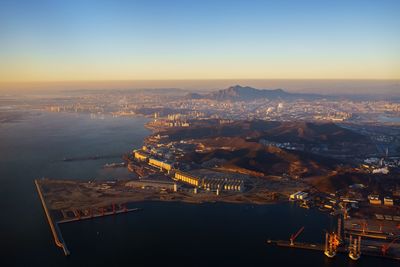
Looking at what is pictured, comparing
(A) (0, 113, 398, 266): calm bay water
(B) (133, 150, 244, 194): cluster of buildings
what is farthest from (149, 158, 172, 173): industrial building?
(A) (0, 113, 398, 266): calm bay water

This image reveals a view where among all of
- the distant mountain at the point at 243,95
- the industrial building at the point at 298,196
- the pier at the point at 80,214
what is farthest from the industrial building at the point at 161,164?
the distant mountain at the point at 243,95

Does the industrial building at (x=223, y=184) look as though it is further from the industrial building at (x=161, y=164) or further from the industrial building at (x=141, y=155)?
the industrial building at (x=141, y=155)

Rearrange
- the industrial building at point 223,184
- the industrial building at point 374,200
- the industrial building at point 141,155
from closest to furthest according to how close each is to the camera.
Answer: the industrial building at point 374,200, the industrial building at point 223,184, the industrial building at point 141,155

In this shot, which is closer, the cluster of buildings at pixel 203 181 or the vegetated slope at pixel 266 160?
the cluster of buildings at pixel 203 181

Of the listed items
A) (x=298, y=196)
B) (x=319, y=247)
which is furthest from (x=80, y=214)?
(x=298, y=196)

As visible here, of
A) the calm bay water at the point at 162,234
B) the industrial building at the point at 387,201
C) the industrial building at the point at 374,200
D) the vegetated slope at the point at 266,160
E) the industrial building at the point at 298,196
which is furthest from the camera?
the vegetated slope at the point at 266,160

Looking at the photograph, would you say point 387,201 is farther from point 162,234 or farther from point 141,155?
point 141,155

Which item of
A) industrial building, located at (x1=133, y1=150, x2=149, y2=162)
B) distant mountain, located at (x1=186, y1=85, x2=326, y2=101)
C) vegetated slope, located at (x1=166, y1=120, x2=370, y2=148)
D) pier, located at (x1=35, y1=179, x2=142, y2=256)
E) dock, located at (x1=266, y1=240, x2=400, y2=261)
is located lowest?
dock, located at (x1=266, y1=240, x2=400, y2=261)

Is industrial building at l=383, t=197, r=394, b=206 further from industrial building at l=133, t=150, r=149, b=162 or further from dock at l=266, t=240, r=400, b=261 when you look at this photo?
industrial building at l=133, t=150, r=149, b=162

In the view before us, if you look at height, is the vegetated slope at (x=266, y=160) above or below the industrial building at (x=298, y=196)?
above

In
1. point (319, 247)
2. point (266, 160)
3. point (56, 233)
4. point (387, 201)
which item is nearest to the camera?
point (319, 247)

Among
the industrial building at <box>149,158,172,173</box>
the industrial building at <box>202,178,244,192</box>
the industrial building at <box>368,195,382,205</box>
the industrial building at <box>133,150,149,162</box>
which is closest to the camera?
the industrial building at <box>368,195,382,205</box>

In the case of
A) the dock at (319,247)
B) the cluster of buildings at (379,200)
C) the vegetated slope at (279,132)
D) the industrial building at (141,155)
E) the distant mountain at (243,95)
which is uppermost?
the distant mountain at (243,95)
